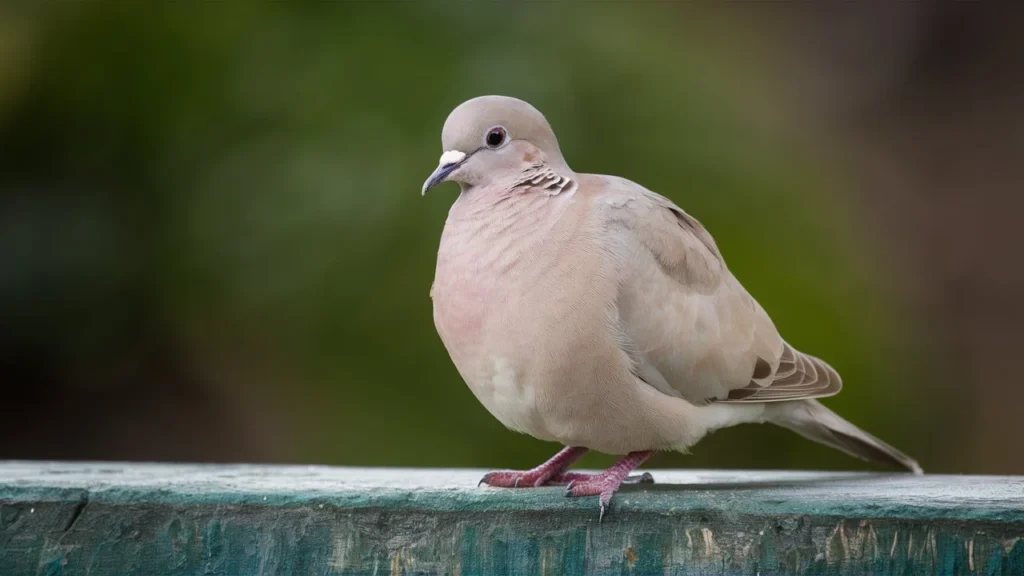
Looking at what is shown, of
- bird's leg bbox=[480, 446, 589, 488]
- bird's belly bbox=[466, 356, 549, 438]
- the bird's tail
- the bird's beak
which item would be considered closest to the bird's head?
the bird's beak

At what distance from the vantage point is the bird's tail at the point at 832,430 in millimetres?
3340

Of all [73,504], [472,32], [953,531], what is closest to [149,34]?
[472,32]

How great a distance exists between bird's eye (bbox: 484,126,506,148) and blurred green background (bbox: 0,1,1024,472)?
173 cm

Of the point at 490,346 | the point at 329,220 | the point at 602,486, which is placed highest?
the point at 329,220

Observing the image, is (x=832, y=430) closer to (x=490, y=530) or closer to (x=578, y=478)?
(x=578, y=478)

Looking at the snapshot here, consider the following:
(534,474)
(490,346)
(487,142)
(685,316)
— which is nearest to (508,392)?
(490,346)

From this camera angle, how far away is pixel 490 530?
250 centimetres

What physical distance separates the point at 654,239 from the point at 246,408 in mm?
2816

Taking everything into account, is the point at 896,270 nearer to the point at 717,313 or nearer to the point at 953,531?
the point at 717,313

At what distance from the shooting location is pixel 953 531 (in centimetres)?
234

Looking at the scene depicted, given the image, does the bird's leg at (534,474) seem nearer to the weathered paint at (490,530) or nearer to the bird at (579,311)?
the bird at (579,311)

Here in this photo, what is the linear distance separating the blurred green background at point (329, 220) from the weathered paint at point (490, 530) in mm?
2114

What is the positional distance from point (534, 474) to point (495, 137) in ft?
2.81

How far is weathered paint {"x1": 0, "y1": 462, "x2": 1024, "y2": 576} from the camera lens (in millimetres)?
2365
